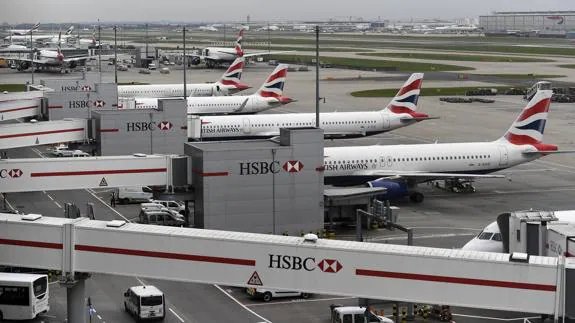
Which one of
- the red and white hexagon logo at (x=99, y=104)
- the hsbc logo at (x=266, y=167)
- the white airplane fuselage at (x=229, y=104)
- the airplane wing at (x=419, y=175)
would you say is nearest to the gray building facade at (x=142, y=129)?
the airplane wing at (x=419, y=175)

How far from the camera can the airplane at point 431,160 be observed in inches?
2731

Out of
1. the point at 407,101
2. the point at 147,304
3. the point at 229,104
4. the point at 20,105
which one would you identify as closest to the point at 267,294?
the point at 147,304

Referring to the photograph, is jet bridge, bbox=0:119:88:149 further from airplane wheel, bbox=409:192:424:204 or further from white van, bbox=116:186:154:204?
airplane wheel, bbox=409:192:424:204

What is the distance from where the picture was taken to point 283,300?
148 ft

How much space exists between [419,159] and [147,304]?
112 feet

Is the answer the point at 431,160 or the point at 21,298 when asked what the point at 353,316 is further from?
the point at 431,160

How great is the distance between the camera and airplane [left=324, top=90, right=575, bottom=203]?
69.4m

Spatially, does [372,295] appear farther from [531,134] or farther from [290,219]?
[531,134]

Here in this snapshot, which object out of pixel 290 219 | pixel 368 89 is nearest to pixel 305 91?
pixel 368 89

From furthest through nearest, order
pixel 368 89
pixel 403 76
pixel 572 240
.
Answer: pixel 403 76
pixel 368 89
pixel 572 240

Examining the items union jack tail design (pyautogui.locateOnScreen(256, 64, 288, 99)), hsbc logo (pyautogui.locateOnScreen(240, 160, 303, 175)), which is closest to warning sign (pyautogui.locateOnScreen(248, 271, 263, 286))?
hsbc logo (pyautogui.locateOnScreen(240, 160, 303, 175))

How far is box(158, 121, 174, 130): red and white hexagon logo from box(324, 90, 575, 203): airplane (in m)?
11.4

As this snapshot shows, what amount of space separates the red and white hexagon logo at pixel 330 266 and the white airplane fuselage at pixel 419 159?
40139 mm

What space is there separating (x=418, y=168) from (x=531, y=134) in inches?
371
